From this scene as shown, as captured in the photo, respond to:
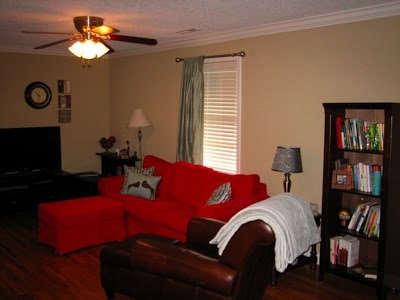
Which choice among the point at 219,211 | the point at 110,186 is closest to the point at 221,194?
the point at 219,211

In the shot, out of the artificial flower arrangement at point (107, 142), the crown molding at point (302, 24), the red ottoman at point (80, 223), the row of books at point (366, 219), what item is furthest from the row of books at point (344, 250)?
the artificial flower arrangement at point (107, 142)

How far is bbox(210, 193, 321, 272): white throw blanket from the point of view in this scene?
109 inches

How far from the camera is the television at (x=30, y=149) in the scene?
6.20 meters

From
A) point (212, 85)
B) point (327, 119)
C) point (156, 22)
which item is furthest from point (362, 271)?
point (156, 22)

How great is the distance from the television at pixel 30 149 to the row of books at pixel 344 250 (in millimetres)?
4512

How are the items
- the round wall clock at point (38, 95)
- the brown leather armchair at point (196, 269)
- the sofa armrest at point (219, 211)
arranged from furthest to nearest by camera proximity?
the round wall clock at point (38, 95) → the sofa armrest at point (219, 211) → the brown leather armchair at point (196, 269)

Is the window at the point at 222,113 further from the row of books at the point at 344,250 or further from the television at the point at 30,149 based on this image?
the television at the point at 30,149

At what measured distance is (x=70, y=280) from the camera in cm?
399

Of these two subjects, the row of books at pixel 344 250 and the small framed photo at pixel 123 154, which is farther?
the small framed photo at pixel 123 154

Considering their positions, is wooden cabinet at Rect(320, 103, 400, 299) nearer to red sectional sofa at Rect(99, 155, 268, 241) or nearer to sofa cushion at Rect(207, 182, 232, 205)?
red sectional sofa at Rect(99, 155, 268, 241)

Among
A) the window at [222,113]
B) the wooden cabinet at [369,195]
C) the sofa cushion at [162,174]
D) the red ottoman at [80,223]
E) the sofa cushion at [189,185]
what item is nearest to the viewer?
the wooden cabinet at [369,195]

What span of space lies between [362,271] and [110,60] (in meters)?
5.32

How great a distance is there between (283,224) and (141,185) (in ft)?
9.27

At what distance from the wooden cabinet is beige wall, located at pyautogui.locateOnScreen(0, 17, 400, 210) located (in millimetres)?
317
